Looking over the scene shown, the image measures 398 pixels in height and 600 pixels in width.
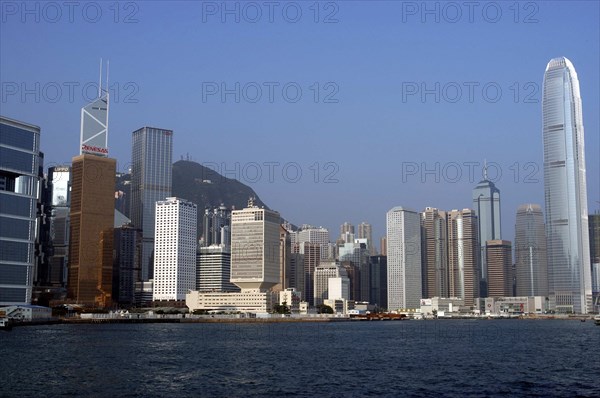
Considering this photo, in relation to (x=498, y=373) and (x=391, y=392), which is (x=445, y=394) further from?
(x=498, y=373)

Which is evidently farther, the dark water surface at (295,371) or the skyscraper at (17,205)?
the skyscraper at (17,205)

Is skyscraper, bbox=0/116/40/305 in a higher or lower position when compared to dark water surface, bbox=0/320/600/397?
higher

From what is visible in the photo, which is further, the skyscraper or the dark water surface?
the skyscraper

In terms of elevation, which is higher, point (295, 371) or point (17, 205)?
point (17, 205)

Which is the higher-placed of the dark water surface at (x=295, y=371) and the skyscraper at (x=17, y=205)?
the skyscraper at (x=17, y=205)

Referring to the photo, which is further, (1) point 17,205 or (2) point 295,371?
(1) point 17,205

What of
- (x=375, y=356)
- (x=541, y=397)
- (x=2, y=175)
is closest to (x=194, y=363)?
(x=375, y=356)

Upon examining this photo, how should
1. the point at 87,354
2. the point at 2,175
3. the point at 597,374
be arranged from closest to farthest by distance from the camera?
the point at 597,374, the point at 87,354, the point at 2,175

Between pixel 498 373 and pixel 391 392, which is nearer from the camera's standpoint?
pixel 391 392
